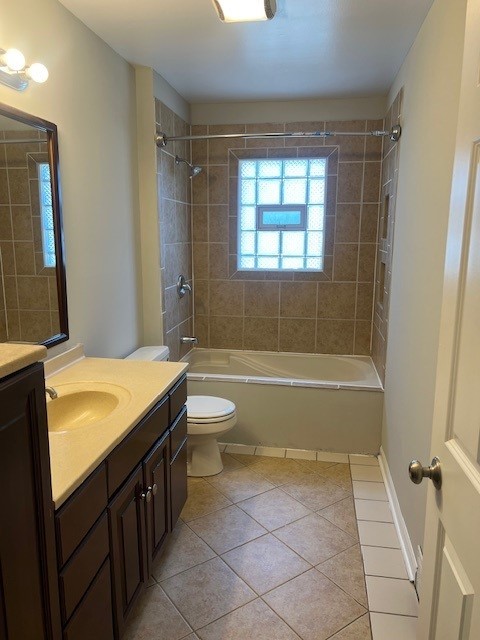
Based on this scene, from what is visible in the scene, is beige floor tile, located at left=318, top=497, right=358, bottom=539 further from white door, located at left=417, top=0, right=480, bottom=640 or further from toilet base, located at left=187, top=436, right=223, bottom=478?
white door, located at left=417, top=0, right=480, bottom=640

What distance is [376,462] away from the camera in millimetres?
3006

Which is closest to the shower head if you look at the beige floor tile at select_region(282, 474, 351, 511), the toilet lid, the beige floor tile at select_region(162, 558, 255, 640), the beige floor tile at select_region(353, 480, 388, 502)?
the toilet lid

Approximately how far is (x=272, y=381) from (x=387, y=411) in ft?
2.51

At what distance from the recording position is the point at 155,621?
176cm

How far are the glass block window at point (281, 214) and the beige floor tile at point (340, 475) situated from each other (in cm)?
161

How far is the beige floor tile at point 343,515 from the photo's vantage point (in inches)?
92.3

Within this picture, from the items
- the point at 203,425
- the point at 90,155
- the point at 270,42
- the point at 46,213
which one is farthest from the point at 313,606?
the point at 270,42

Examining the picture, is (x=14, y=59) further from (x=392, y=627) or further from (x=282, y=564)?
(x=392, y=627)

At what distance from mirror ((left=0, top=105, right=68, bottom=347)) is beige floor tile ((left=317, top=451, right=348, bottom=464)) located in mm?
1855

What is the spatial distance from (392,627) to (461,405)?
50.0 inches

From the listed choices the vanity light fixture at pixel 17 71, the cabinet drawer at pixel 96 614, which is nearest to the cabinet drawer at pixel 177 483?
the cabinet drawer at pixel 96 614

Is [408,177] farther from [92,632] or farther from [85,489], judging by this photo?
[92,632]

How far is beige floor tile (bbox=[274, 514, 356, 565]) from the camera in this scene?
2154 mm

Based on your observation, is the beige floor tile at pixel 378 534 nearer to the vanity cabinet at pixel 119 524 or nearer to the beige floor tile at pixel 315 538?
the beige floor tile at pixel 315 538
